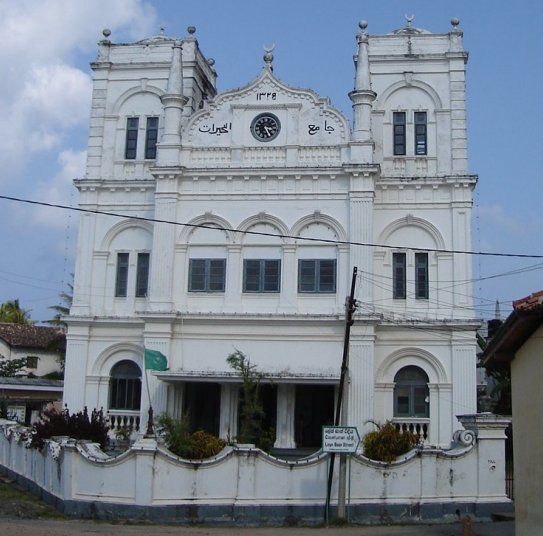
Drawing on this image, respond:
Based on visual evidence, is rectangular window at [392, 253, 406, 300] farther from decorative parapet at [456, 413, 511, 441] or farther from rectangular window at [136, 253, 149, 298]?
decorative parapet at [456, 413, 511, 441]

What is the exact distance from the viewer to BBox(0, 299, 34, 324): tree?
57.1 metres

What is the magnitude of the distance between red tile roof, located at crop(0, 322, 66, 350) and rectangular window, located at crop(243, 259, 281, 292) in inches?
774

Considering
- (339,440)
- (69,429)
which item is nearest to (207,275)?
(69,429)

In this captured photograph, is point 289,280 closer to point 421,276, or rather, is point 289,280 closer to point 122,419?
point 421,276

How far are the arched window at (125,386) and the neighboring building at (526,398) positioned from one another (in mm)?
18190

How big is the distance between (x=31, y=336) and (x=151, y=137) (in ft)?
67.6

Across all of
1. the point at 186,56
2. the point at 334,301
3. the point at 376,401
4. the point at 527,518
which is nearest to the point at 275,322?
the point at 334,301

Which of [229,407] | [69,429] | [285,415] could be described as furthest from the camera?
[229,407]

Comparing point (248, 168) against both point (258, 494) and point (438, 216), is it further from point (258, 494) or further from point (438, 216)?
point (258, 494)

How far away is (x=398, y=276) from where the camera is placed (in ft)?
92.2

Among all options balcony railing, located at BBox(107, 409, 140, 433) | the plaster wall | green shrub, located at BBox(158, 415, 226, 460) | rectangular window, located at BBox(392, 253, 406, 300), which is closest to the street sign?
green shrub, located at BBox(158, 415, 226, 460)

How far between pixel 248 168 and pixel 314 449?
9.31 metres

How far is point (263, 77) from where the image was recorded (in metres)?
29.0

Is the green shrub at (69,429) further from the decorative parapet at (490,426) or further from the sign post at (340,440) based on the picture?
the decorative parapet at (490,426)
